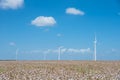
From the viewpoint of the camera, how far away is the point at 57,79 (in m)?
22.6

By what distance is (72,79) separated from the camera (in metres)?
22.2

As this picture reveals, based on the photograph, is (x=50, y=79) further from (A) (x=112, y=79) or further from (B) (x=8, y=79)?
(A) (x=112, y=79)

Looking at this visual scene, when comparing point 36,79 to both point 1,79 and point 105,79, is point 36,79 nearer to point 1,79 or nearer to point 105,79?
point 1,79

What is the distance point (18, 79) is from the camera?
75.3 ft

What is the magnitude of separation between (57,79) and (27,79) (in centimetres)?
232

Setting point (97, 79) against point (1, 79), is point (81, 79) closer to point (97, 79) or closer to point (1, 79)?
point (97, 79)

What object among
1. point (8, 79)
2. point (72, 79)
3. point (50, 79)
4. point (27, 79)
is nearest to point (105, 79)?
point (72, 79)

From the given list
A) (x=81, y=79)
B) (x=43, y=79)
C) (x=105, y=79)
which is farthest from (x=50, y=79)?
(x=105, y=79)

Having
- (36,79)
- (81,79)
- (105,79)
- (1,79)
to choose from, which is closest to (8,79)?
(1,79)

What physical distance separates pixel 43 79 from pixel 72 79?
2.24m

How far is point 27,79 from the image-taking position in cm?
2280

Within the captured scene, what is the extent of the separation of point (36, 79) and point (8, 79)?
216 cm

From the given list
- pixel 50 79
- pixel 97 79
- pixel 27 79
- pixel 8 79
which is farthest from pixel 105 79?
pixel 8 79

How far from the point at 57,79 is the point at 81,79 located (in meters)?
1.83
